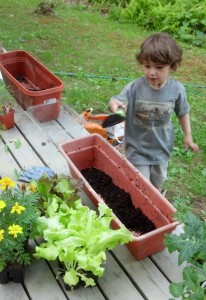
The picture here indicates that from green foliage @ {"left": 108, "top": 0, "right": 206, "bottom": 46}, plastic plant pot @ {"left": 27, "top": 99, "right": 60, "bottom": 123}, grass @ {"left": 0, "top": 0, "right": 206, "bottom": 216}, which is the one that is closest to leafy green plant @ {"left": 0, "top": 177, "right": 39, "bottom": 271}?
plastic plant pot @ {"left": 27, "top": 99, "right": 60, "bottom": 123}

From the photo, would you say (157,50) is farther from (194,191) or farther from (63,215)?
(194,191)

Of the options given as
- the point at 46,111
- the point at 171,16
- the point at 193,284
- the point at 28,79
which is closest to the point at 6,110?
the point at 46,111

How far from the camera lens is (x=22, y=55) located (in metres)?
3.60

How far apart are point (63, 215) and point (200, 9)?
16.9ft

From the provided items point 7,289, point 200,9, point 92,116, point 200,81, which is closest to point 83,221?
point 7,289

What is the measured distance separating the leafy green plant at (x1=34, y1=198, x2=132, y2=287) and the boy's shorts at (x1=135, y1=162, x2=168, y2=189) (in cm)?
60

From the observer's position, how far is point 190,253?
157 centimetres

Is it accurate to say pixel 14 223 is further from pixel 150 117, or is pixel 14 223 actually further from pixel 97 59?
pixel 97 59

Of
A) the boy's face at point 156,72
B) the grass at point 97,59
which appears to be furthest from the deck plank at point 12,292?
the grass at point 97,59

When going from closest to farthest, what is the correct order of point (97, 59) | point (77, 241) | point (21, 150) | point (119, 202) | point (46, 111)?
point (77, 241)
point (119, 202)
point (21, 150)
point (46, 111)
point (97, 59)

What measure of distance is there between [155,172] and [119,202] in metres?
0.38

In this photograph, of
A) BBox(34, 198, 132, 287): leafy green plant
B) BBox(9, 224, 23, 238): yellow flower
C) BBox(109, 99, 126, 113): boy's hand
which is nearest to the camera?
BBox(9, 224, 23, 238): yellow flower

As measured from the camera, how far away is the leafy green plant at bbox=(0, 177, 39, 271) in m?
1.74

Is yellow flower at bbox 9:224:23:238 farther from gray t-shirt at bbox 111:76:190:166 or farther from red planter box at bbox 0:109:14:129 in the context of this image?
red planter box at bbox 0:109:14:129
